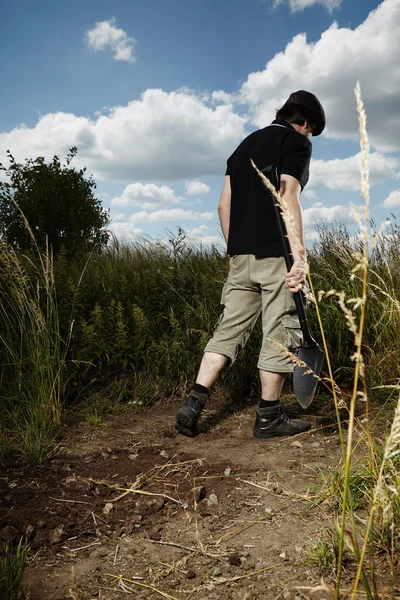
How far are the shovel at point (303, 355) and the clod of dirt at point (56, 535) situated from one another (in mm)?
1619

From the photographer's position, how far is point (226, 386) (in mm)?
4918

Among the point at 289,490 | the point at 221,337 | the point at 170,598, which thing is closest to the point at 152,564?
the point at 170,598

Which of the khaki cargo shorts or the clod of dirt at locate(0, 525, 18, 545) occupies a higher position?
the khaki cargo shorts

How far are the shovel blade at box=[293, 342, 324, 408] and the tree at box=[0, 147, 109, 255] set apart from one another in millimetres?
5939

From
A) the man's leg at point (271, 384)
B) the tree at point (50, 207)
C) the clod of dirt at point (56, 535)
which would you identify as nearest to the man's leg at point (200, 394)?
the man's leg at point (271, 384)

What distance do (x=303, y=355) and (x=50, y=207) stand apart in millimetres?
6629

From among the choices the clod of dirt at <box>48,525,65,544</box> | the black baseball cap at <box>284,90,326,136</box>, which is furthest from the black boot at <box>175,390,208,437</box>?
the black baseball cap at <box>284,90,326,136</box>

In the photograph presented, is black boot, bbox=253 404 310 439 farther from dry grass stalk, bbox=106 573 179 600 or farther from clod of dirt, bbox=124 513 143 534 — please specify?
dry grass stalk, bbox=106 573 179 600

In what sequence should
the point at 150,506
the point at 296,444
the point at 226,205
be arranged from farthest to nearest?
the point at 226,205 < the point at 296,444 < the point at 150,506

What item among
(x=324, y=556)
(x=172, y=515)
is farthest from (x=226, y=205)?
(x=324, y=556)

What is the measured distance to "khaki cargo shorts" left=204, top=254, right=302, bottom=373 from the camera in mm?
3793

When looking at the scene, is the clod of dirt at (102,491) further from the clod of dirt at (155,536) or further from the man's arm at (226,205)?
the man's arm at (226,205)

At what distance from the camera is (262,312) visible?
3920mm

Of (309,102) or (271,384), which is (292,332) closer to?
(271,384)
